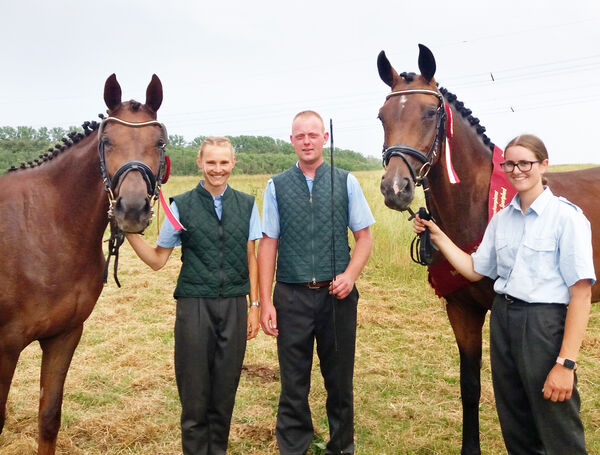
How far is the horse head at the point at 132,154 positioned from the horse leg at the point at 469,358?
216 cm

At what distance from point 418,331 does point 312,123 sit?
13.1 feet

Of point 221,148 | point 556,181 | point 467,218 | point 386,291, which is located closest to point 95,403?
point 221,148

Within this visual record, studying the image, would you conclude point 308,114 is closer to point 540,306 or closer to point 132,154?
point 132,154

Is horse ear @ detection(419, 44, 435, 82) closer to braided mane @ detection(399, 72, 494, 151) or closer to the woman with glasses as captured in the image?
braided mane @ detection(399, 72, 494, 151)

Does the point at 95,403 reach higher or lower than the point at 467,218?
lower

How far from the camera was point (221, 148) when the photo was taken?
9.56 ft

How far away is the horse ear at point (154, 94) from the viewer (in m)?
2.93

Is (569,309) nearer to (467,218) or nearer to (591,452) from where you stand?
(467,218)

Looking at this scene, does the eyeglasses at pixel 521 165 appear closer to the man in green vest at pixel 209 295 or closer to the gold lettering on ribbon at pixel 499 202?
the gold lettering on ribbon at pixel 499 202

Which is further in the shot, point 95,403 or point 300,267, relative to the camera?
point 95,403

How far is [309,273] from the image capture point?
312 centimetres

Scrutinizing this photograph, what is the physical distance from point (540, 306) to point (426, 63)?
5.39ft

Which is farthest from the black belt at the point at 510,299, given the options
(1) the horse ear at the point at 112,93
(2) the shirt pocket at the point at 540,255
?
(1) the horse ear at the point at 112,93

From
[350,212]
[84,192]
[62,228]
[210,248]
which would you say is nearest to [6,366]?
[62,228]
